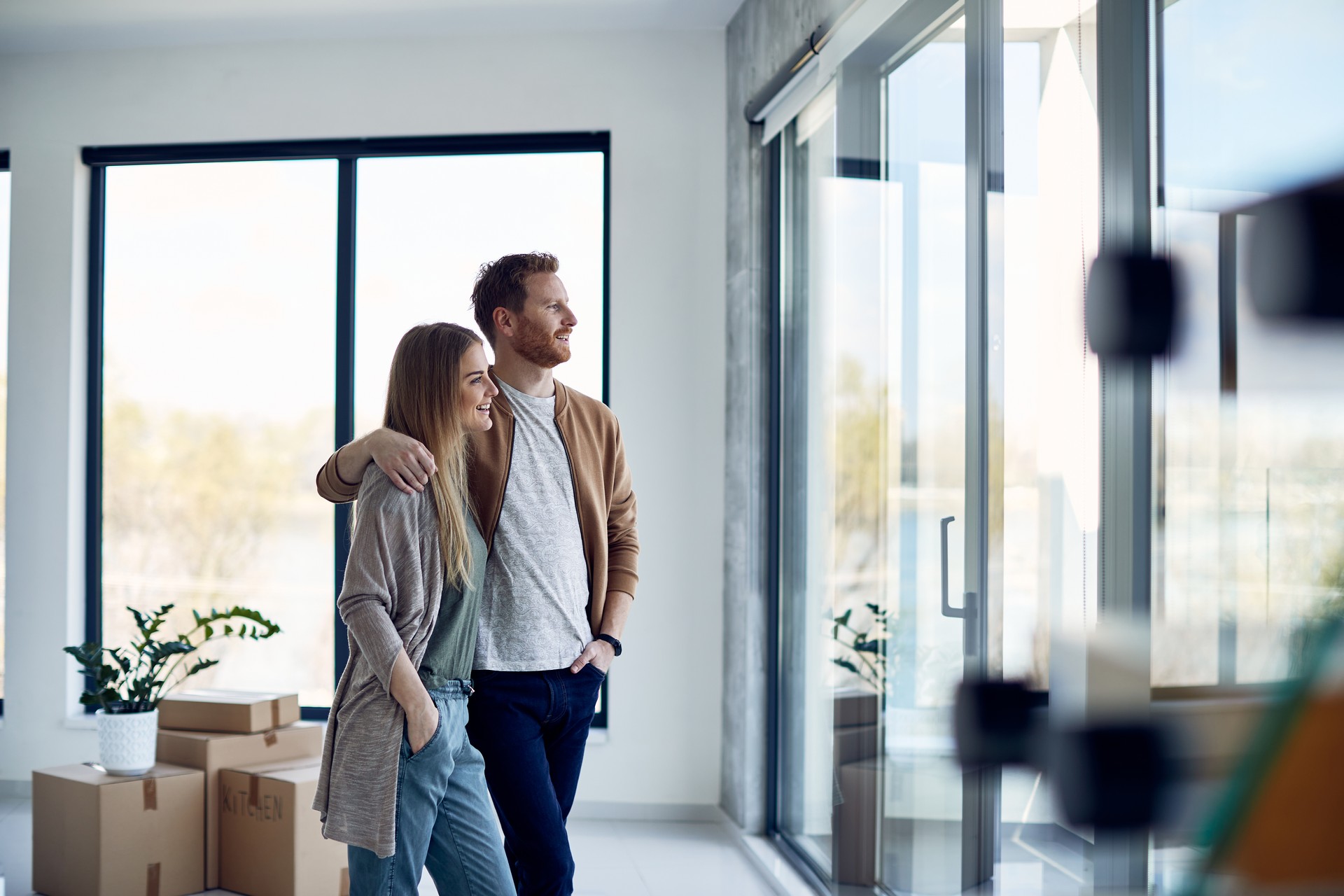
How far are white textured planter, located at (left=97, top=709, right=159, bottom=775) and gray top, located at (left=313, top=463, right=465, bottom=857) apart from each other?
4.79 ft

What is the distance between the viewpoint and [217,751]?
9.16ft

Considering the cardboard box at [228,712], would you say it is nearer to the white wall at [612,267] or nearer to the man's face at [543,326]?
the white wall at [612,267]

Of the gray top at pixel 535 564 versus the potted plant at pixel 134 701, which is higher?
the gray top at pixel 535 564

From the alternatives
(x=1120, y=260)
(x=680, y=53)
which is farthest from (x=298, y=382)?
(x=1120, y=260)

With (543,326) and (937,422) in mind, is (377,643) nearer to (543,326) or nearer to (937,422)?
(543,326)

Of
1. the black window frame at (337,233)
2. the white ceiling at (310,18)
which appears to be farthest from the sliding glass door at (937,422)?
the black window frame at (337,233)

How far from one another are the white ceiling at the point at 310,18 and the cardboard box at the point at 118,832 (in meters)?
2.49

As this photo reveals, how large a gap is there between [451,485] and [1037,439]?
1.01m

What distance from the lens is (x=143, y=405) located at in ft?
12.5

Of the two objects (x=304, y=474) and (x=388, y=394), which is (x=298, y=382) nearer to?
(x=304, y=474)

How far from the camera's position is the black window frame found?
368 centimetres

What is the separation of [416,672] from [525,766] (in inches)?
11.8

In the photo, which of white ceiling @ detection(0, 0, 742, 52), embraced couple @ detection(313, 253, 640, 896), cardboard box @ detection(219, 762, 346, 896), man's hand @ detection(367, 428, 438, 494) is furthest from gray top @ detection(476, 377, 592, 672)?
white ceiling @ detection(0, 0, 742, 52)

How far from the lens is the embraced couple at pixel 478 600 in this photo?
1.53m
